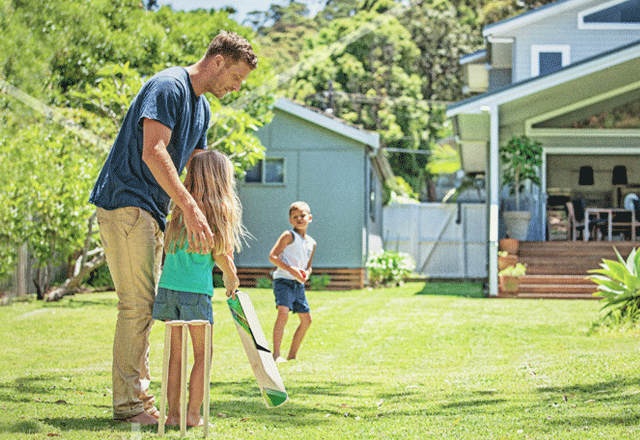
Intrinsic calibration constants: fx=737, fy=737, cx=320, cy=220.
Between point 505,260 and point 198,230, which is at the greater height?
point 198,230

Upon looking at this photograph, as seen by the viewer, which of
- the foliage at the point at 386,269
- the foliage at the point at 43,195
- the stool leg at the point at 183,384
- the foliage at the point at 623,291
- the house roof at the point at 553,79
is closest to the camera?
the stool leg at the point at 183,384

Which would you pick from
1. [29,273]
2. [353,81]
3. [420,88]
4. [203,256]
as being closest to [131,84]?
[29,273]

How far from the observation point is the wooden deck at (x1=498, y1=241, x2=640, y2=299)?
439 inches

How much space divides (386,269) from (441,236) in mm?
3668

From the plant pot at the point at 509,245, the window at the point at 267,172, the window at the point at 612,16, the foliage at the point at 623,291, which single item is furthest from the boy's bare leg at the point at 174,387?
the window at the point at 612,16

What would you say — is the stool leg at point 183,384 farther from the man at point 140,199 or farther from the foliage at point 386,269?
the foliage at point 386,269

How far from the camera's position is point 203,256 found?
319cm

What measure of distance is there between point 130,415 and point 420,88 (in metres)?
26.9

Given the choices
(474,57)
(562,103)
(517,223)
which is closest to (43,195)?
(517,223)

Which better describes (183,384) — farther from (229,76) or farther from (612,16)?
(612,16)

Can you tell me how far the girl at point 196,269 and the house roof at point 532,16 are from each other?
Answer: 13709mm

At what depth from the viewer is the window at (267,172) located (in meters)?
15.4

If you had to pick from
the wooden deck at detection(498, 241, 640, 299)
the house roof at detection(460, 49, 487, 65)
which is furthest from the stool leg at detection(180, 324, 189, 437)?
the house roof at detection(460, 49, 487, 65)

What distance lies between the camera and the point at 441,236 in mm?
19250
